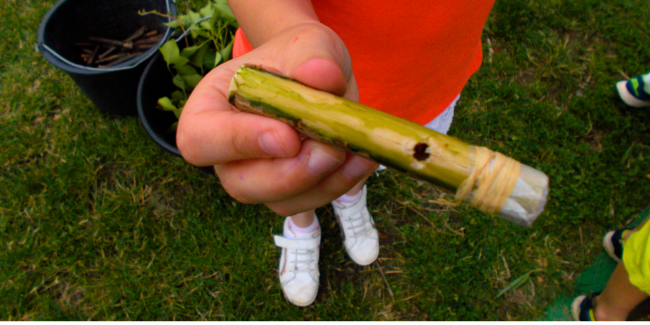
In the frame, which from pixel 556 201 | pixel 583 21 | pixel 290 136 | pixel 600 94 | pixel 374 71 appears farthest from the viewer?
pixel 583 21

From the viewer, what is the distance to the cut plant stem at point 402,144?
990 mm

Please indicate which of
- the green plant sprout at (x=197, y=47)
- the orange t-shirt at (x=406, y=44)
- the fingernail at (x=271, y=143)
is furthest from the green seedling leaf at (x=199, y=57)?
the fingernail at (x=271, y=143)

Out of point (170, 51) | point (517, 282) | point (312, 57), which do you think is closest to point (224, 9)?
point (170, 51)

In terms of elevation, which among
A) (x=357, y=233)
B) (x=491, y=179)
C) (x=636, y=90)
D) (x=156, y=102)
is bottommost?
(x=357, y=233)

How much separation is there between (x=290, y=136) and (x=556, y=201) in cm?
290

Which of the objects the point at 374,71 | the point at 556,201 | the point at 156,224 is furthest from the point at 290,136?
the point at 556,201

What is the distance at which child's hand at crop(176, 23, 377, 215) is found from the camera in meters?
1.08

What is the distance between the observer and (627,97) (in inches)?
129

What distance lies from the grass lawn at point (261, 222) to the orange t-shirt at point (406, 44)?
4.65 feet

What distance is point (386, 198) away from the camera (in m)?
3.11

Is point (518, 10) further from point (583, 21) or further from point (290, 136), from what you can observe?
point (290, 136)

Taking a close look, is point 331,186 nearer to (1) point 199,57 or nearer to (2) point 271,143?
(2) point 271,143

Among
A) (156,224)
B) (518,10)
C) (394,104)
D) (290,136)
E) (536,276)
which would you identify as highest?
(518,10)

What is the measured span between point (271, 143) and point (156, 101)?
2179 millimetres
